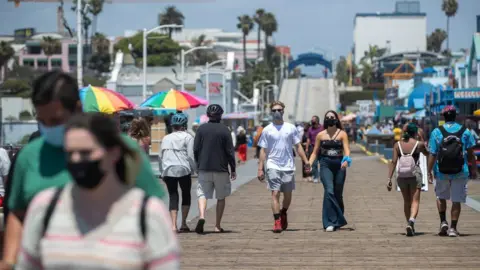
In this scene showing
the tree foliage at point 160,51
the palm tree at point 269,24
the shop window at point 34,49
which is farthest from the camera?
the palm tree at point 269,24

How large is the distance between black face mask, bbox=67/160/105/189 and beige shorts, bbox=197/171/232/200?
10.8 meters

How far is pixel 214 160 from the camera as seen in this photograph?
47.9 feet

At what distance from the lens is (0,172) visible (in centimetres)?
1087

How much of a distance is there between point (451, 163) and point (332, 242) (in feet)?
6.27

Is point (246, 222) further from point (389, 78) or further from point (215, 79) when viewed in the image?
point (389, 78)

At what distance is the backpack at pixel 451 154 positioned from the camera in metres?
13.9

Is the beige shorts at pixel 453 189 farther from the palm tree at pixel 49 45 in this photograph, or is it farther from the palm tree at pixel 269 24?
the palm tree at pixel 269 24

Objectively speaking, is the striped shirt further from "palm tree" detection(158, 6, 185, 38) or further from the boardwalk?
"palm tree" detection(158, 6, 185, 38)

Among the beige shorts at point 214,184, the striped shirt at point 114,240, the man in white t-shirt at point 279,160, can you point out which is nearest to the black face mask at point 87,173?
the striped shirt at point 114,240

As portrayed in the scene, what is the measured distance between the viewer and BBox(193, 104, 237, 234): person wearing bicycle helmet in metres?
14.6

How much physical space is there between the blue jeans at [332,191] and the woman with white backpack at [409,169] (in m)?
0.88

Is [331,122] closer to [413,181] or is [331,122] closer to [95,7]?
[413,181]

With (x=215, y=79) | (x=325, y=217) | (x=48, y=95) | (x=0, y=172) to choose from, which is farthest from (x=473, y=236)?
(x=215, y=79)

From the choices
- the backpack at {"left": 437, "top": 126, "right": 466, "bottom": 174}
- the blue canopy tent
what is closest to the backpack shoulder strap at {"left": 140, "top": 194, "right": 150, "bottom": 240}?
the backpack at {"left": 437, "top": 126, "right": 466, "bottom": 174}
